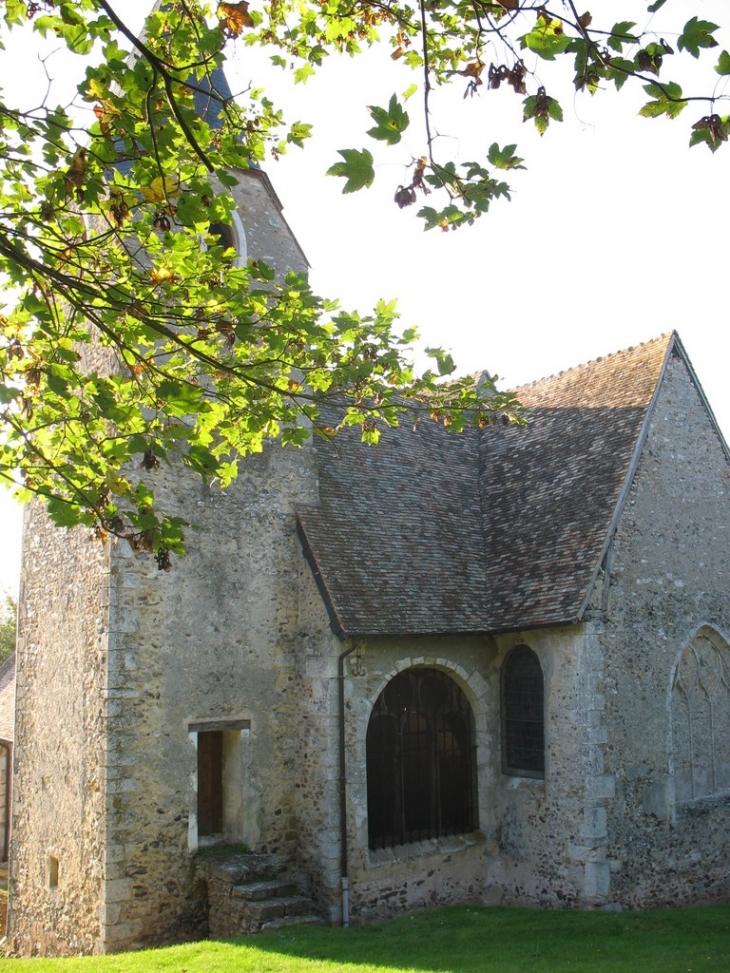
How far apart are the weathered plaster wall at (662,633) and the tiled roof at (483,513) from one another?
599mm

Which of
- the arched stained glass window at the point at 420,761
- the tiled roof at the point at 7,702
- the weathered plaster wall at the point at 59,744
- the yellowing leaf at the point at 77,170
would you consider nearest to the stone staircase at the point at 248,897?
the weathered plaster wall at the point at 59,744

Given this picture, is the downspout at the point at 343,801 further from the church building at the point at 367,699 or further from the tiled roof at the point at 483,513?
the tiled roof at the point at 483,513

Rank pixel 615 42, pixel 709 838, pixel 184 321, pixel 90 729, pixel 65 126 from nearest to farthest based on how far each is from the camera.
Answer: pixel 615 42 → pixel 65 126 → pixel 184 321 → pixel 90 729 → pixel 709 838

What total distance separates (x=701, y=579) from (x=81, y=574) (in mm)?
9524

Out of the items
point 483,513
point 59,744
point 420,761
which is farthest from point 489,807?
point 59,744

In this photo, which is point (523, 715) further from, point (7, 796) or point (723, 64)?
point (723, 64)

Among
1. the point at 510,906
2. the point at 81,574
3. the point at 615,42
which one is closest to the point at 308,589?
the point at 81,574

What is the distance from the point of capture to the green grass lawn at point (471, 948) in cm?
909

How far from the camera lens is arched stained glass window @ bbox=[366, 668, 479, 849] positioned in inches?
493

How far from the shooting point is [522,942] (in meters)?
10.5

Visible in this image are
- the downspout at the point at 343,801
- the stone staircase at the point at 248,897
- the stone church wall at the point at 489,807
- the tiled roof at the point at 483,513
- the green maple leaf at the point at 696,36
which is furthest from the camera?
the tiled roof at the point at 483,513

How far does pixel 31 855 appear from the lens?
12.8m

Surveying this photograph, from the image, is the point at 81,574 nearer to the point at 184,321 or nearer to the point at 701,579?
the point at 184,321

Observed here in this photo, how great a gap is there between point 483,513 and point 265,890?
24.4 ft
